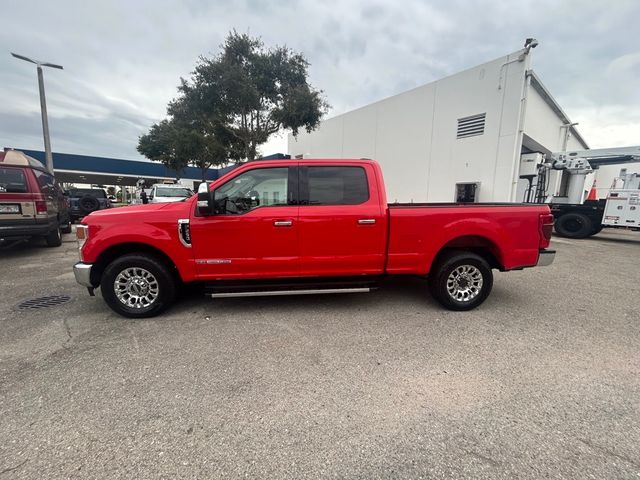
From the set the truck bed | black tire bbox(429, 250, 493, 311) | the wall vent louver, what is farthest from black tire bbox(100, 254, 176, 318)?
the wall vent louver

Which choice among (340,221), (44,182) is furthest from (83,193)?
(340,221)

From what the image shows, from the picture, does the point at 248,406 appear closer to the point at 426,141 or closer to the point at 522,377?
the point at 522,377

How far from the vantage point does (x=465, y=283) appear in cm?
432

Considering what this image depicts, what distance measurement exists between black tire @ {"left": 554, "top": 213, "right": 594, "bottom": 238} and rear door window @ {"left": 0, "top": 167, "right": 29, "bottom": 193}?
17323 millimetres

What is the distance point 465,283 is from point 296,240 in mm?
2443

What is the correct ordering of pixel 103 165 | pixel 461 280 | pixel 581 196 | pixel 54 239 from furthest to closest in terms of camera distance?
pixel 103 165, pixel 581 196, pixel 54 239, pixel 461 280

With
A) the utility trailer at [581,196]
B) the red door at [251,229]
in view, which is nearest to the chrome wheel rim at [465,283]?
the red door at [251,229]

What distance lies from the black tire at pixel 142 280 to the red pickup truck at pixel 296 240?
0.01 m

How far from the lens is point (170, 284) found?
393 centimetres

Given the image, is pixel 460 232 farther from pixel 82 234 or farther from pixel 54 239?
pixel 54 239

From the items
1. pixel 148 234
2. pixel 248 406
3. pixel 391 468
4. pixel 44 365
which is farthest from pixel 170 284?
pixel 391 468

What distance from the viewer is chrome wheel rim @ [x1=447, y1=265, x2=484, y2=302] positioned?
4.28 metres

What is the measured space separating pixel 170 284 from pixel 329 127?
24.6 metres

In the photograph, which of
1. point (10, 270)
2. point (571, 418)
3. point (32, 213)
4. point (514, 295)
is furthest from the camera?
point (32, 213)
